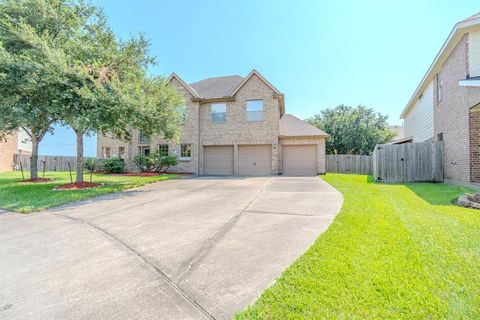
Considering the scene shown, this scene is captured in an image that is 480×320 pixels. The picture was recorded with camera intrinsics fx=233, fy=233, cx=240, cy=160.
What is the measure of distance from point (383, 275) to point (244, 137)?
16.0 meters

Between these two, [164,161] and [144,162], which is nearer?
[164,161]

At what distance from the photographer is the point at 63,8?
36.1 ft

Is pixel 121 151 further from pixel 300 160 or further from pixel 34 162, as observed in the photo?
pixel 300 160

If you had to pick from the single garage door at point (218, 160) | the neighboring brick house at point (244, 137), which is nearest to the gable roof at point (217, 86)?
the neighboring brick house at point (244, 137)

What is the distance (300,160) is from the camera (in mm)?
18312

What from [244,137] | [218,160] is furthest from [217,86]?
[218,160]

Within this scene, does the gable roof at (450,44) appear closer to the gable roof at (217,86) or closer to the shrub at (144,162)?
the gable roof at (217,86)

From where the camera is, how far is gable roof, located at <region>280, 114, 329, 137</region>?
1800 cm

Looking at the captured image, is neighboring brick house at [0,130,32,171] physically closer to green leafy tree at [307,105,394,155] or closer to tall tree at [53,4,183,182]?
tall tree at [53,4,183,182]

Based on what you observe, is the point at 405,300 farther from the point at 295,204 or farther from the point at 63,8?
the point at 63,8

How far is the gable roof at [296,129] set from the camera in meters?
18.0

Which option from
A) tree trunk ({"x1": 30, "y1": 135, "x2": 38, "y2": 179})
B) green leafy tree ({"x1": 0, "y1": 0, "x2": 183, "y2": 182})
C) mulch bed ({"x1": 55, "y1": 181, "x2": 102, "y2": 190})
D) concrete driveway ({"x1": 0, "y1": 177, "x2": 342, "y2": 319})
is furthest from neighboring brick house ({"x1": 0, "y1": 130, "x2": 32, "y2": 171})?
concrete driveway ({"x1": 0, "y1": 177, "x2": 342, "y2": 319})

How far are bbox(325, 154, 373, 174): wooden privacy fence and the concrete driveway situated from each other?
1715 centimetres

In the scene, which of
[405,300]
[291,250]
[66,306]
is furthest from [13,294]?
[405,300]
